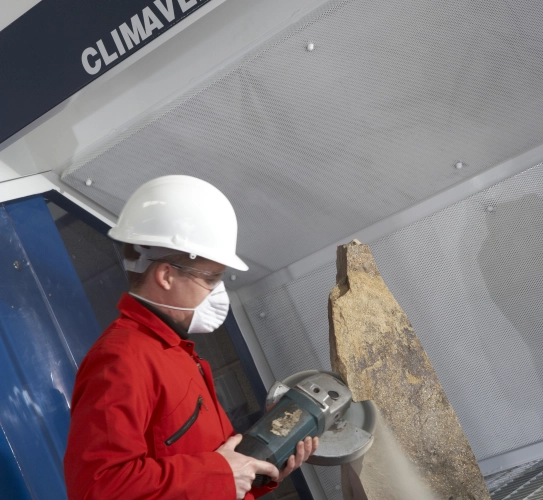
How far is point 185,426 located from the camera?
1.58 metres

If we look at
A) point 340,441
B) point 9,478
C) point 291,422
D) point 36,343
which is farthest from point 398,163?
point 9,478

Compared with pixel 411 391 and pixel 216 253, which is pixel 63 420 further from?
pixel 411 391

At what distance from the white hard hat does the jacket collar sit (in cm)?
16

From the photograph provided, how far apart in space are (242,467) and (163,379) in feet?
0.89

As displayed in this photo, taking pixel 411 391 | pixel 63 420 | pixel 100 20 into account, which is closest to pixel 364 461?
pixel 411 391

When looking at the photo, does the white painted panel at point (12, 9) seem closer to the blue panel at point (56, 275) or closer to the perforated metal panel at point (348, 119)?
the perforated metal panel at point (348, 119)

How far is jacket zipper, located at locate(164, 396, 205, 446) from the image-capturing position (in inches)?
60.6

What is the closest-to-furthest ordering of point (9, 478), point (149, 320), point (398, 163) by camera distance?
point (149, 320) → point (9, 478) → point (398, 163)

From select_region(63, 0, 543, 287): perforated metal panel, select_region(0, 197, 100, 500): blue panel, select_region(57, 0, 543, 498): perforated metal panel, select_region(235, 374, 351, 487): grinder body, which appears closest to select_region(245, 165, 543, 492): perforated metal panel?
select_region(57, 0, 543, 498): perforated metal panel

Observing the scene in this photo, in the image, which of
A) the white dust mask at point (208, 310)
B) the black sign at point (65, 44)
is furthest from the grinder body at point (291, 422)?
the black sign at point (65, 44)

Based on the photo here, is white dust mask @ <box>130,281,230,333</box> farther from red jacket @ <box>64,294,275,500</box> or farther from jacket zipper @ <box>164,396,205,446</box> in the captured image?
jacket zipper @ <box>164,396,205,446</box>

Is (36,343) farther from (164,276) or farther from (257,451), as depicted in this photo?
(257,451)

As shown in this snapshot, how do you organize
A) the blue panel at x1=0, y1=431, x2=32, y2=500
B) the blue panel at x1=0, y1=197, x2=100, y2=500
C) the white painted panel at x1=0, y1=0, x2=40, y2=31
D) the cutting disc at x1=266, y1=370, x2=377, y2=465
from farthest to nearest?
the white painted panel at x1=0, y1=0, x2=40, y2=31, the blue panel at x1=0, y1=197, x2=100, y2=500, the blue panel at x1=0, y1=431, x2=32, y2=500, the cutting disc at x1=266, y1=370, x2=377, y2=465

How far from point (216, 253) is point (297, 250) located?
3.94 feet
